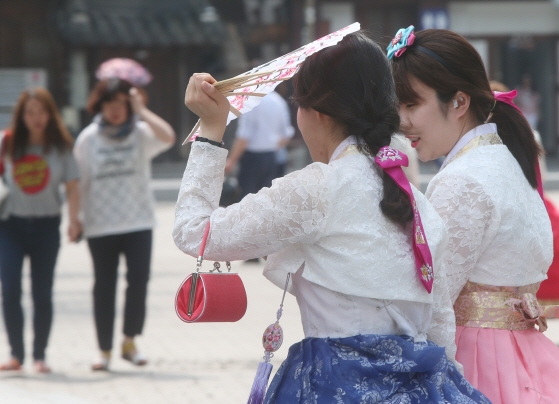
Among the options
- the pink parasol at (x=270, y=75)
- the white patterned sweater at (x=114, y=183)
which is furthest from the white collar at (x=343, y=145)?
the white patterned sweater at (x=114, y=183)

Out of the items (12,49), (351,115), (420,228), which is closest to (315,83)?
(351,115)

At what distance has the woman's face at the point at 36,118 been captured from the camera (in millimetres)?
5027

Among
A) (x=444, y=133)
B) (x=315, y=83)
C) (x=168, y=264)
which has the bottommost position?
(x=168, y=264)

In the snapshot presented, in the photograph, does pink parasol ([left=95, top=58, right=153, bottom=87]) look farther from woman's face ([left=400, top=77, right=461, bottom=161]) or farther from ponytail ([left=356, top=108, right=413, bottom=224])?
ponytail ([left=356, top=108, right=413, bottom=224])

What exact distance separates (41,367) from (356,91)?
371 centimetres

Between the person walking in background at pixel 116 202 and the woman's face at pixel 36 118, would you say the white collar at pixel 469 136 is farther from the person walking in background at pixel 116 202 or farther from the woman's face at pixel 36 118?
the woman's face at pixel 36 118

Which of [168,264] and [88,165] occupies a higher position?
[88,165]

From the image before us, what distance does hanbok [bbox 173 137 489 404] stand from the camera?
170 centimetres

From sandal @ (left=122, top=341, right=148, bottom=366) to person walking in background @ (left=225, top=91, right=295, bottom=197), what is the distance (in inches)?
137

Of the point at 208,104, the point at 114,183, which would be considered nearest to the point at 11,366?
the point at 114,183

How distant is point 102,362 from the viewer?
4949mm

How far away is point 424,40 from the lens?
6.86ft

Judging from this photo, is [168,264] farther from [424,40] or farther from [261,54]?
[261,54]

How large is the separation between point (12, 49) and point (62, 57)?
1.07 metres
